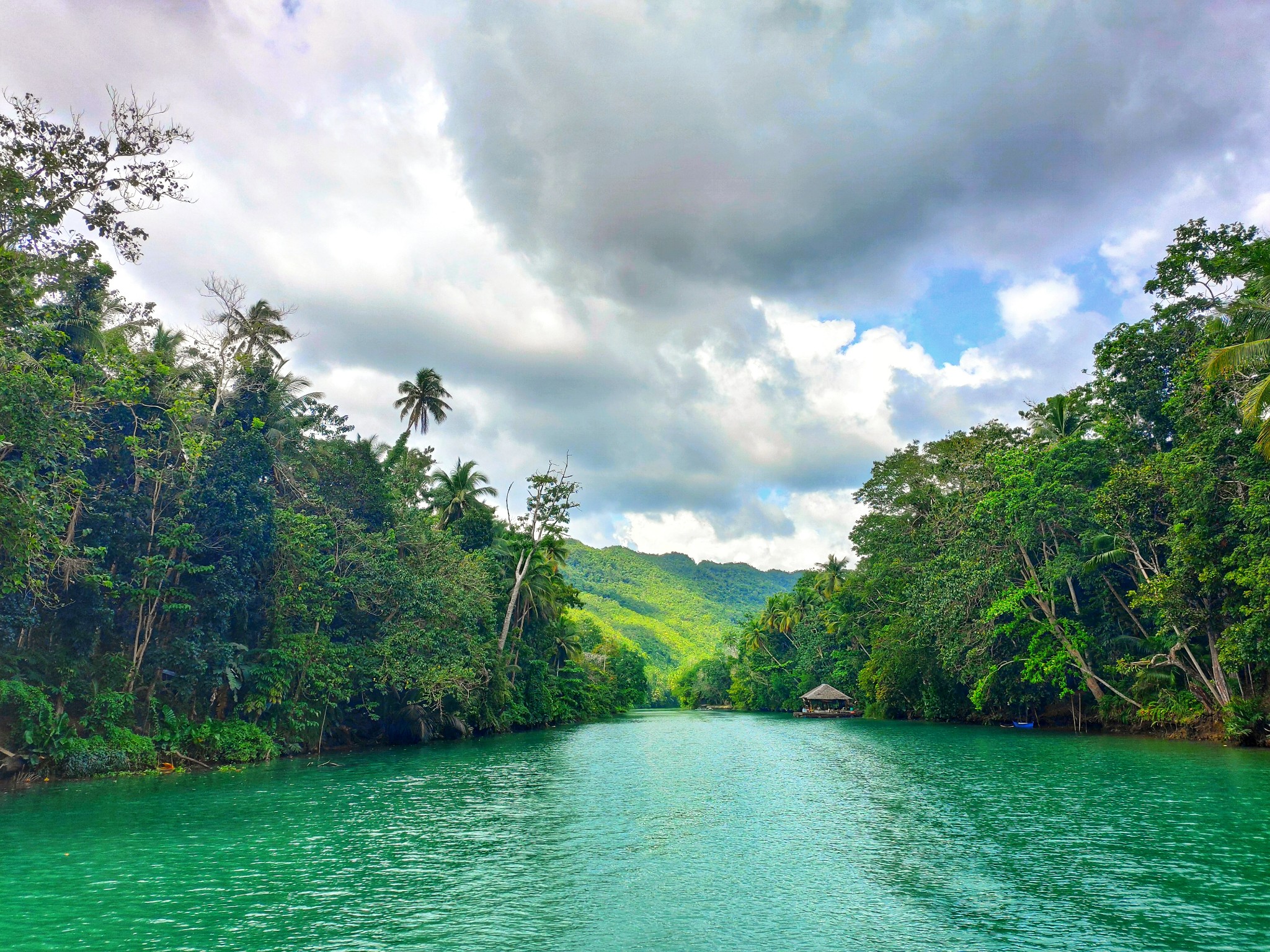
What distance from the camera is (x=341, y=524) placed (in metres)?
27.8

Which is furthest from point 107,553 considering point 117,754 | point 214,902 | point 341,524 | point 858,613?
point 858,613

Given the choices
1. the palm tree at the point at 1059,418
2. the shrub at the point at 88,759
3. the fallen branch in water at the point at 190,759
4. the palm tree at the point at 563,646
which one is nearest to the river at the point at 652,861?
the shrub at the point at 88,759

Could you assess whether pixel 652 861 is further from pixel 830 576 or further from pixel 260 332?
pixel 830 576

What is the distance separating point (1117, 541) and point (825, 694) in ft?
98.8

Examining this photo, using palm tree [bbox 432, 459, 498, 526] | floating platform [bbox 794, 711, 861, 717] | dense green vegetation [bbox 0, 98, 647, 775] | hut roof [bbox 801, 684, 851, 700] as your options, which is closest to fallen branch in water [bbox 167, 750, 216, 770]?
dense green vegetation [bbox 0, 98, 647, 775]

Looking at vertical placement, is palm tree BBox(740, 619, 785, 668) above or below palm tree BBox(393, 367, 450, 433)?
below

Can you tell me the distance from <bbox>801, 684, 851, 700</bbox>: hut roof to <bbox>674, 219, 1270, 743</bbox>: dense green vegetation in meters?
6.17

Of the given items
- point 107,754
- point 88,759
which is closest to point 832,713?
point 107,754

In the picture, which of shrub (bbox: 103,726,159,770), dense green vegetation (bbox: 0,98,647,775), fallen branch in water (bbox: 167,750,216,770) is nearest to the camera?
dense green vegetation (bbox: 0,98,647,775)

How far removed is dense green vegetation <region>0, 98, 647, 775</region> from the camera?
14961 mm

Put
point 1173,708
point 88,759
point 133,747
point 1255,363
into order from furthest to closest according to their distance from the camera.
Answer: point 1173,708 < point 1255,363 < point 133,747 < point 88,759

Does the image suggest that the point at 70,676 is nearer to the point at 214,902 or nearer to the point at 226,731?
the point at 226,731

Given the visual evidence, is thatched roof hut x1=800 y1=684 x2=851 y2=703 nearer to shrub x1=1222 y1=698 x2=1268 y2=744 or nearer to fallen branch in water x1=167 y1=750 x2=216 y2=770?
shrub x1=1222 y1=698 x2=1268 y2=744

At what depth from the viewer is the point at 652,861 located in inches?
451
